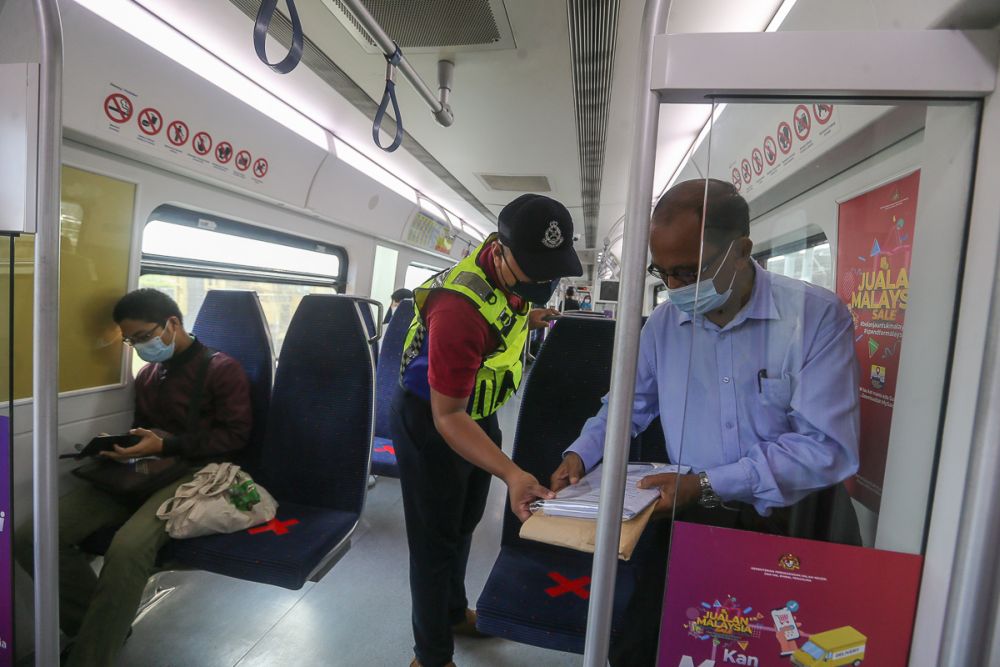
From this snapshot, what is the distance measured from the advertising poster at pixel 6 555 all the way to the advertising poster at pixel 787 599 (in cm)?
167

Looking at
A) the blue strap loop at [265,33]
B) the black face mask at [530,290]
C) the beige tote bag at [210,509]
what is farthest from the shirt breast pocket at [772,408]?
the beige tote bag at [210,509]

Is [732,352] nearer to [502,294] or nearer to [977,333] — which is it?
[977,333]

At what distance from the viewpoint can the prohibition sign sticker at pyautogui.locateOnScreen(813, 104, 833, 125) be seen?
3.34 feet

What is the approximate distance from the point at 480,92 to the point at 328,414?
242 centimetres

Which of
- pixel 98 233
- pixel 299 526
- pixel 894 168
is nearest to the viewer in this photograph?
pixel 894 168

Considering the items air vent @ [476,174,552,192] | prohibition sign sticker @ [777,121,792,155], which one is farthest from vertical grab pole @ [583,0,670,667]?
air vent @ [476,174,552,192]

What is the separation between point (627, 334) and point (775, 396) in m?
0.42

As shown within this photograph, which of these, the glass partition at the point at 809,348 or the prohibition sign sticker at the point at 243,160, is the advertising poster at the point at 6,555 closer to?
the glass partition at the point at 809,348

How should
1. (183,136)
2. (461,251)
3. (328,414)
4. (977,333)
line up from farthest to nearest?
(461,251), (183,136), (328,414), (977,333)

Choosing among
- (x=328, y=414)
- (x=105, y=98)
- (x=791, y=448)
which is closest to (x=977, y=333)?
(x=791, y=448)

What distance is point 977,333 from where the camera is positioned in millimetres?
825

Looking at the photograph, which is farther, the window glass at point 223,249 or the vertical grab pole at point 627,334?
the window glass at point 223,249

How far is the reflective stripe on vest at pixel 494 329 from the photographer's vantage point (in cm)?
155

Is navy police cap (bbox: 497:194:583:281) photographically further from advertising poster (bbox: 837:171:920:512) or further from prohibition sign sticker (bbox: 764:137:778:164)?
advertising poster (bbox: 837:171:920:512)
